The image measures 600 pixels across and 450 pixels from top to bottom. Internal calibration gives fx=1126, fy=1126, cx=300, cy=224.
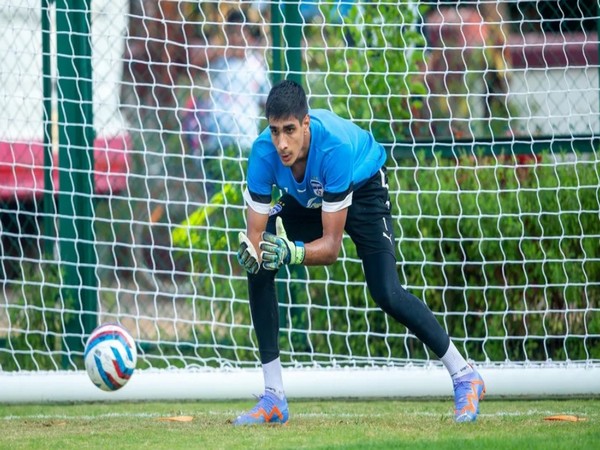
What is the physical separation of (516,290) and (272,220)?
2.77 metres

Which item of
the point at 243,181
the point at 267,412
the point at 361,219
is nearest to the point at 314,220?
the point at 361,219

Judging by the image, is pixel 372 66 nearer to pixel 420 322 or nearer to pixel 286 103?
pixel 286 103

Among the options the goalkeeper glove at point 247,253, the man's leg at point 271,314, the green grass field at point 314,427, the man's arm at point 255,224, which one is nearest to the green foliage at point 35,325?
the green grass field at point 314,427

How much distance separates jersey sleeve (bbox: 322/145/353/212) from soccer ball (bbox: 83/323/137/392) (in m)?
1.38

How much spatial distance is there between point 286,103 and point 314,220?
2.50 ft

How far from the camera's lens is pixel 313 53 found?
844 centimetres

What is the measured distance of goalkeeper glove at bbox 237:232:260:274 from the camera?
536 centimetres

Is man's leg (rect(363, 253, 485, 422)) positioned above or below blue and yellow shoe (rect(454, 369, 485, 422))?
above

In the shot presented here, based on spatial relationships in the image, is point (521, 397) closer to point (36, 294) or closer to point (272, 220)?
point (272, 220)

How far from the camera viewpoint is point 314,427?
228 inches

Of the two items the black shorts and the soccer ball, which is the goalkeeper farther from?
the soccer ball

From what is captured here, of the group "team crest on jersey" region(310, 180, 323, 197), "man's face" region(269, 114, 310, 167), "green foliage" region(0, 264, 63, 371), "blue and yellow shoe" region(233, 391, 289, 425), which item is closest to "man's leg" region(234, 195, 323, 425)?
"blue and yellow shoe" region(233, 391, 289, 425)

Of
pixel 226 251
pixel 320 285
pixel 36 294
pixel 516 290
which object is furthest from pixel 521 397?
pixel 36 294

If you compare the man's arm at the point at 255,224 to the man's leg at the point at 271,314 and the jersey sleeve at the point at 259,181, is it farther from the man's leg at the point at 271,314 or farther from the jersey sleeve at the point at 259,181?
the man's leg at the point at 271,314
